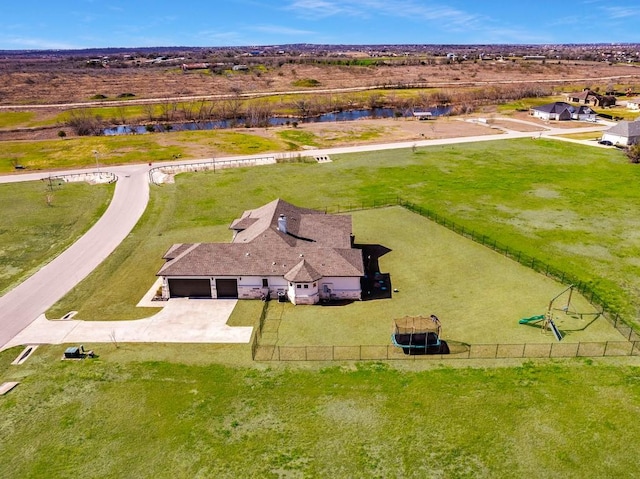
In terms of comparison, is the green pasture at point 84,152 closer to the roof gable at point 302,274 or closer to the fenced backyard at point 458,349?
the roof gable at point 302,274

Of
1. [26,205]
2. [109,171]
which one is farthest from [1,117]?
[26,205]

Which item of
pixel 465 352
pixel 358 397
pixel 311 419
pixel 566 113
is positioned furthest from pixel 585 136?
pixel 311 419

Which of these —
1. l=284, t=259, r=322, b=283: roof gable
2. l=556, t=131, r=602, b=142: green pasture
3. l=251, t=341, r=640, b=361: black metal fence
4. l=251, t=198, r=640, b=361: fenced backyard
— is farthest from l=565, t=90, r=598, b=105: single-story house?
l=284, t=259, r=322, b=283: roof gable

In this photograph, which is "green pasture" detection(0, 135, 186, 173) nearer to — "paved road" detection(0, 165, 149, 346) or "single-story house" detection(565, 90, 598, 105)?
"paved road" detection(0, 165, 149, 346)

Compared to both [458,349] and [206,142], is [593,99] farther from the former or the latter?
[458,349]

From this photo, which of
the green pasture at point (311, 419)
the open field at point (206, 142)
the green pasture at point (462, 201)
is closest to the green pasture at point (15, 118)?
the open field at point (206, 142)

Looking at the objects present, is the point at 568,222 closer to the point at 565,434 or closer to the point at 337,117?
the point at 565,434
